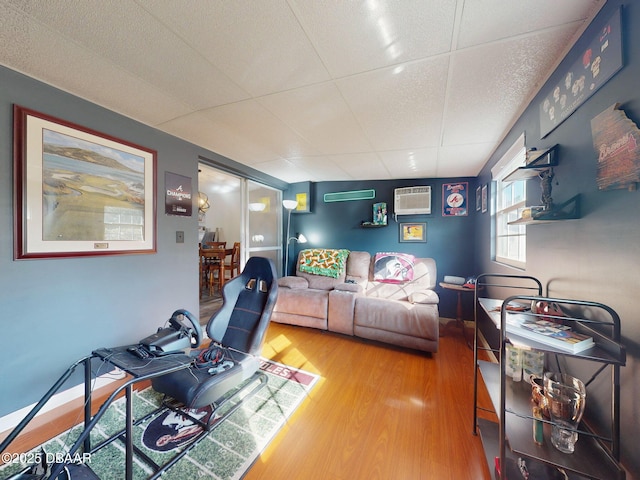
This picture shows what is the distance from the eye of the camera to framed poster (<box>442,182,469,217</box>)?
11.6 feet

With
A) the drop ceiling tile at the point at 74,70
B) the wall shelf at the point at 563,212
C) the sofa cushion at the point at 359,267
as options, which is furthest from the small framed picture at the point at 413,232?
the drop ceiling tile at the point at 74,70

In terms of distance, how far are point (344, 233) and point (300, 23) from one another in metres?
3.29

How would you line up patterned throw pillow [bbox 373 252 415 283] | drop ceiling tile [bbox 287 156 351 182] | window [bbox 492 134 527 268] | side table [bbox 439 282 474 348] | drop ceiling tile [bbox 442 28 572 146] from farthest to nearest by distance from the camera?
patterned throw pillow [bbox 373 252 415 283] → drop ceiling tile [bbox 287 156 351 182] → side table [bbox 439 282 474 348] → window [bbox 492 134 527 268] → drop ceiling tile [bbox 442 28 572 146]

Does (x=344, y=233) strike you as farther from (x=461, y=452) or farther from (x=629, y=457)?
(x=629, y=457)

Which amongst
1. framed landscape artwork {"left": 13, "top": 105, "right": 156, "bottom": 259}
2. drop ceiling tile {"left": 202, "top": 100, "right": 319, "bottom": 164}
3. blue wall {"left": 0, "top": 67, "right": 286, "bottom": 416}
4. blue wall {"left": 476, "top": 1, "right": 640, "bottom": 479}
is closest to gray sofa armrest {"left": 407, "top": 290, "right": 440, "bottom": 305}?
blue wall {"left": 476, "top": 1, "right": 640, "bottom": 479}

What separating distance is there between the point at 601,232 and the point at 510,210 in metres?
1.32

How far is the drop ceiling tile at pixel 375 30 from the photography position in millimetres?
1005

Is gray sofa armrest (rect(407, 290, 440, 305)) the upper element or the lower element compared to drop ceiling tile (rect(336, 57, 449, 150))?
lower

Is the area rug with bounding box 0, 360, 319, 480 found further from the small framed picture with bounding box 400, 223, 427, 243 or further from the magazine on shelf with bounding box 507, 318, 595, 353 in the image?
the small framed picture with bounding box 400, 223, 427, 243

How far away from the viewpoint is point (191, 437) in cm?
145

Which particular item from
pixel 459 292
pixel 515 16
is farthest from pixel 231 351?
pixel 459 292

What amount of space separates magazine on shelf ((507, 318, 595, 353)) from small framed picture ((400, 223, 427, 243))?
2.76m

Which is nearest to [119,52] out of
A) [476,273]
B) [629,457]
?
[629,457]

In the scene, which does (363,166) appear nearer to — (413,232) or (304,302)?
(413,232)
